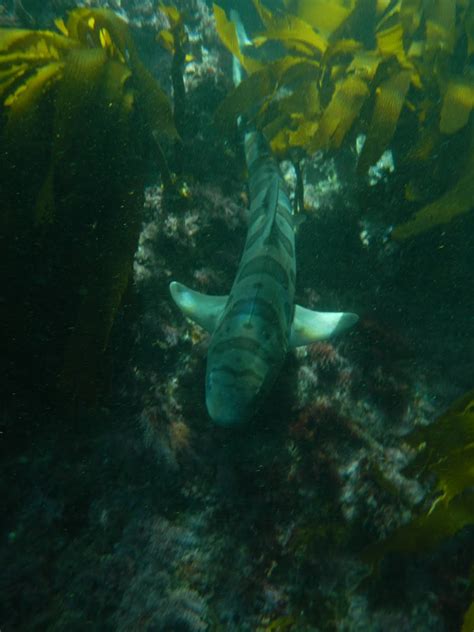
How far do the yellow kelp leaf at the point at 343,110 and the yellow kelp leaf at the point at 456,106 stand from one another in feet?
2.87

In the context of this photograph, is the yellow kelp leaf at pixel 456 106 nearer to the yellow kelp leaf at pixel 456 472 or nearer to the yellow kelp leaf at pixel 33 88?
the yellow kelp leaf at pixel 456 472

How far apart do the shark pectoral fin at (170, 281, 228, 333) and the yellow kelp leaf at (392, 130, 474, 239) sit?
80.2 inches

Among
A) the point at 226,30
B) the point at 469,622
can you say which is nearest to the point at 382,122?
the point at 226,30

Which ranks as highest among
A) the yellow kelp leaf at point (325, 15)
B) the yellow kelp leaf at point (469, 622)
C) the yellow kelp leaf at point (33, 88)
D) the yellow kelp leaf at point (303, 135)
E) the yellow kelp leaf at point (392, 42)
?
the yellow kelp leaf at point (325, 15)

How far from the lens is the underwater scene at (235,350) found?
8.00 ft

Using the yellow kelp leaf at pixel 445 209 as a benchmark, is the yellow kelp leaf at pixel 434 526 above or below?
below

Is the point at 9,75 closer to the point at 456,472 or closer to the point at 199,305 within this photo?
the point at 199,305

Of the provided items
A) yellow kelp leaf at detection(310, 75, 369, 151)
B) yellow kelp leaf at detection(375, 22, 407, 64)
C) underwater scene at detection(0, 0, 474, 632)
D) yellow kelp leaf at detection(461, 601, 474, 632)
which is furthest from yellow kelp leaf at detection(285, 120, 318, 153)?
yellow kelp leaf at detection(461, 601, 474, 632)

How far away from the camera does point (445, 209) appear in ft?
12.9

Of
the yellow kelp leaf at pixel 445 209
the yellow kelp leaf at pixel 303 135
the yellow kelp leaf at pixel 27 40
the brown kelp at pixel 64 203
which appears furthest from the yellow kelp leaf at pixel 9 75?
the yellow kelp leaf at pixel 445 209

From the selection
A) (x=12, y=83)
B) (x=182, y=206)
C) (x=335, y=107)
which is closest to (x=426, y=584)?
(x=182, y=206)

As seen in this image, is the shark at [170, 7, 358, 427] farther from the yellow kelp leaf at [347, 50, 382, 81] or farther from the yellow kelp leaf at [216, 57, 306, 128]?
the yellow kelp leaf at [347, 50, 382, 81]

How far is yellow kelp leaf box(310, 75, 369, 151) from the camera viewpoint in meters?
4.43

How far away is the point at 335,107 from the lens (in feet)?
14.6
